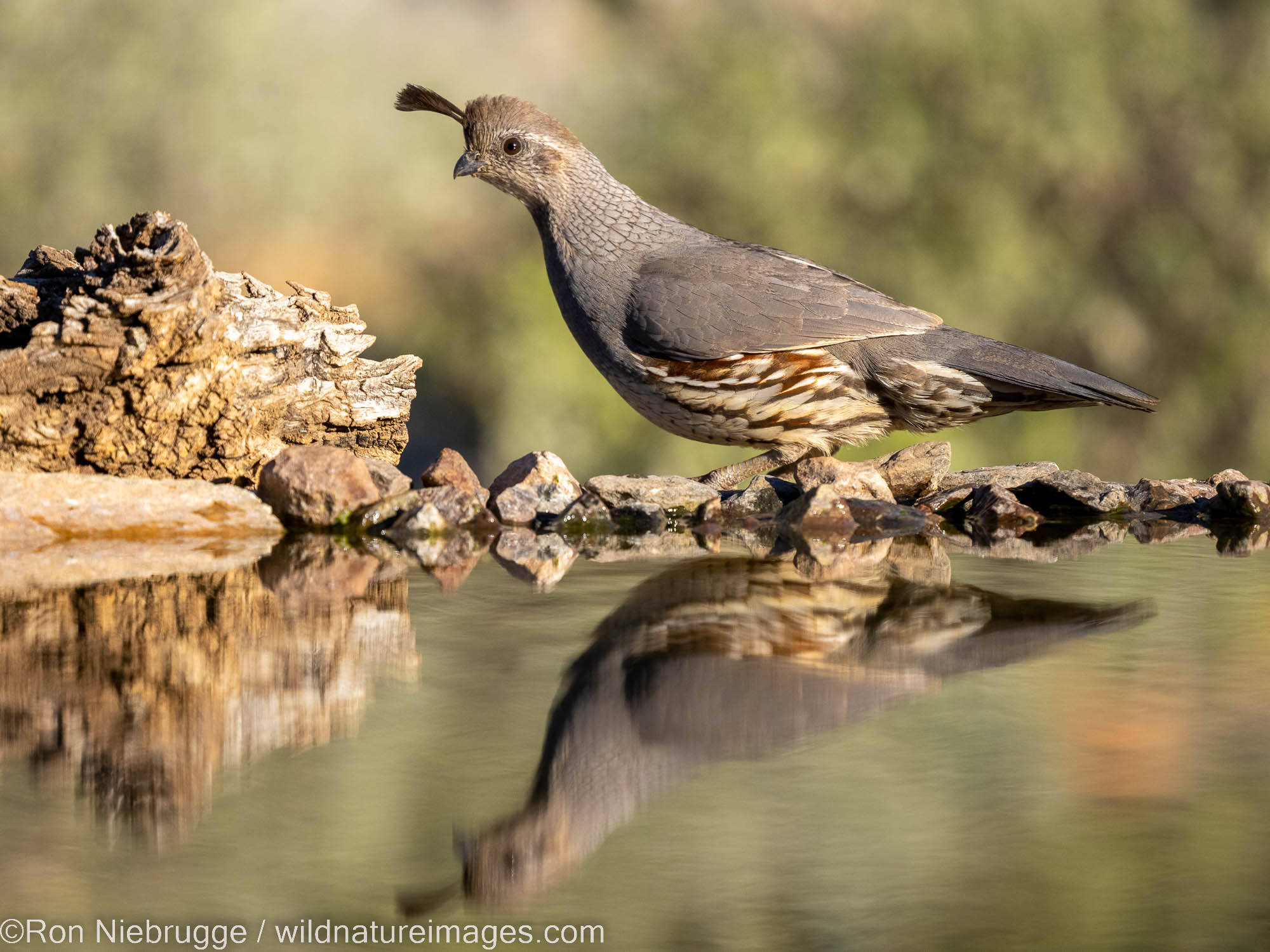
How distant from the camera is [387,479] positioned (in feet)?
12.7

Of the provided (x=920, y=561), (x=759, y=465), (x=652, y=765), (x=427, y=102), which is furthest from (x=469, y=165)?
(x=652, y=765)

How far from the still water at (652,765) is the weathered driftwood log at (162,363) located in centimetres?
117

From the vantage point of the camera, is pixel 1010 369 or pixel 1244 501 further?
pixel 1244 501

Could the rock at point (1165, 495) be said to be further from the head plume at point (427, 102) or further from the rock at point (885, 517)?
the head plume at point (427, 102)

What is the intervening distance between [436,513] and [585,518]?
0.48m

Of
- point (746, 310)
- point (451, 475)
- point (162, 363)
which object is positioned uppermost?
point (746, 310)

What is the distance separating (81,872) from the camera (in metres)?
1.19

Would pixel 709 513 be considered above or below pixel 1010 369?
below

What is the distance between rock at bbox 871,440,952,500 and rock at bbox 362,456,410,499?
1646mm

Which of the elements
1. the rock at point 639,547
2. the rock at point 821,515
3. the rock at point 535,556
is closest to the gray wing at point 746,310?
the rock at point 821,515

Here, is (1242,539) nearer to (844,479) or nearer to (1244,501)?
(1244,501)

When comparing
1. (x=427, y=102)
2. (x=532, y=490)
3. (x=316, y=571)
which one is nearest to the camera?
(x=316, y=571)

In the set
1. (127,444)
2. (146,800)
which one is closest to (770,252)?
(127,444)

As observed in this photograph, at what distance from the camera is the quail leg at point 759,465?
4.33 metres
